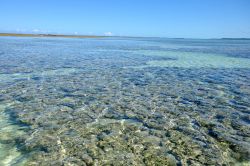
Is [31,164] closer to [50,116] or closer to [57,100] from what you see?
[50,116]

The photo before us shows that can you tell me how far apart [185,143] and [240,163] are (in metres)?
1.64

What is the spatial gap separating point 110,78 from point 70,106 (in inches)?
292

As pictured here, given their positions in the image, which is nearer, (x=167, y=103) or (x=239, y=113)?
(x=239, y=113)

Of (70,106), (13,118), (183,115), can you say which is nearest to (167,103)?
(183,115)

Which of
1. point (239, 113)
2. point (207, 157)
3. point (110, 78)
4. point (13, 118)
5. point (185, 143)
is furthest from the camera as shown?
point (110, 78)

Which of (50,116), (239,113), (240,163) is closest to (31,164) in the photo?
(50,116)

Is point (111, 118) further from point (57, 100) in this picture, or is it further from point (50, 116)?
point (57, 100)

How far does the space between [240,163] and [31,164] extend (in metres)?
5.31

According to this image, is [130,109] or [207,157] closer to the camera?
[207,157]

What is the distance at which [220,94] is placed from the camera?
14.6 meters

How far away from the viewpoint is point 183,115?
432 inches

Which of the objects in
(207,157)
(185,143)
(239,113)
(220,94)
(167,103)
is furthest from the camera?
(220,94)

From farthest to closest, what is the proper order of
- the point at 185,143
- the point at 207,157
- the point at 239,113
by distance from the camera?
1. the point at 239,113
2. the point at 185,143
3. the point at 207,157

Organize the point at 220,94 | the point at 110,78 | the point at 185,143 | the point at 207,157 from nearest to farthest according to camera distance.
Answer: the point at 207,157
the point at 185,143
the point at 220,94
the point at 110,78
